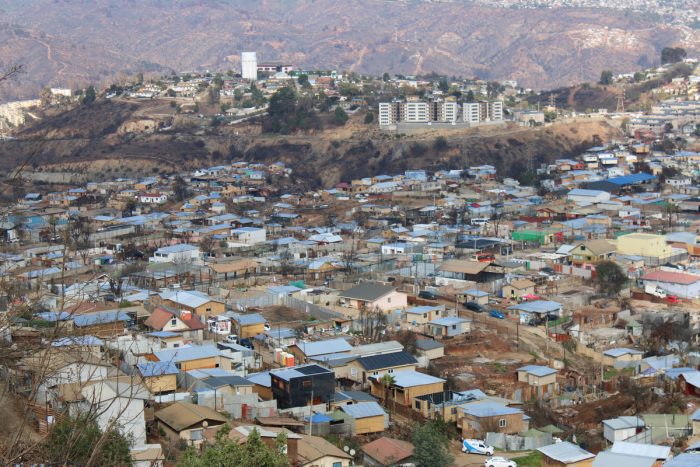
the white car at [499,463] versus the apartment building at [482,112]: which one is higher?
the apartment building at [482,112]

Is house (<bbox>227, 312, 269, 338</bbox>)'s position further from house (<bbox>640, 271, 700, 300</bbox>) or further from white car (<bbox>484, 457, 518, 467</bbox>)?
house (<bbox>640, 271, 700, 300</bbox>)

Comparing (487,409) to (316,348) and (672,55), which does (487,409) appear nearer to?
(316,348)

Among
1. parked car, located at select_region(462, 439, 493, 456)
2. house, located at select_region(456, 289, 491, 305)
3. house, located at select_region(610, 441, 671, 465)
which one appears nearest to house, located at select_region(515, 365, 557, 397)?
parked car, located at select_region(462, 439, 493, 456)

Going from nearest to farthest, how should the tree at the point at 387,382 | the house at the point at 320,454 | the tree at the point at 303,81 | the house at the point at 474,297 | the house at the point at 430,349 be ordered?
the house at the point at 320,454
the tree at the point at 387,382
the house at the point at 430,349
the house at the point at 474,297
the tree at the point at 303,81

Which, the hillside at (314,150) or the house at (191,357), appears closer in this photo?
the house at (191,357)

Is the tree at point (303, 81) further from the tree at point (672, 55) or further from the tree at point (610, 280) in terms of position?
the tree at point (610, 280)

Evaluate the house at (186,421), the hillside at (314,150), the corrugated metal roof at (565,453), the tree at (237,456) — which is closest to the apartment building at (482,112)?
the hillside at (314,150)

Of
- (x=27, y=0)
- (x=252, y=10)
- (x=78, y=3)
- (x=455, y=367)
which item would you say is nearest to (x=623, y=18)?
(x=252, y=10)
